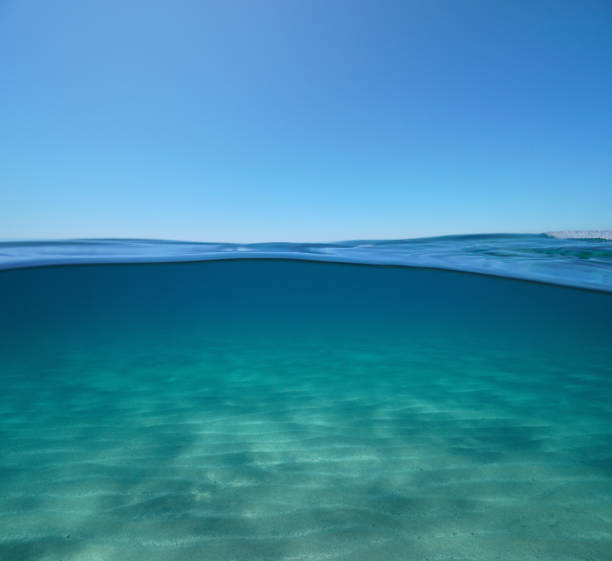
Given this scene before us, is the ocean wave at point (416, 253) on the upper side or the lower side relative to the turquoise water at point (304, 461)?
upper

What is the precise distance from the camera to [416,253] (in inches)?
494

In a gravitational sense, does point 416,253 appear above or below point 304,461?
above

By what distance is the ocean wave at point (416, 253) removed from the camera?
10.6 m

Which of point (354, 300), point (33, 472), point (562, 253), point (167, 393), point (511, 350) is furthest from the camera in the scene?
point (354, 300)

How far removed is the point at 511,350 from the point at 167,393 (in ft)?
29.0

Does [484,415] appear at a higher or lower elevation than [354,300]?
higher

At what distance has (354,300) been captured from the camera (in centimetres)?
3578

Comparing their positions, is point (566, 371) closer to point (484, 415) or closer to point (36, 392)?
point (484, 415)

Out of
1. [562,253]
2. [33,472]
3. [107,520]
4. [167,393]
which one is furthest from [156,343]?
[562,253]

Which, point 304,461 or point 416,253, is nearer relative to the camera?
point 304,461

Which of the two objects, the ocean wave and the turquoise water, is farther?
the ocean wave

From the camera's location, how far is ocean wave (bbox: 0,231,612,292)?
10.6 meters

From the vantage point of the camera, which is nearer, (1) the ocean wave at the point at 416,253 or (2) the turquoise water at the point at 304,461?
(2) the turquoise water at the point at 304,461

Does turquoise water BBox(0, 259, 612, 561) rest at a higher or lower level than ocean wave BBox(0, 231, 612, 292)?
lower
